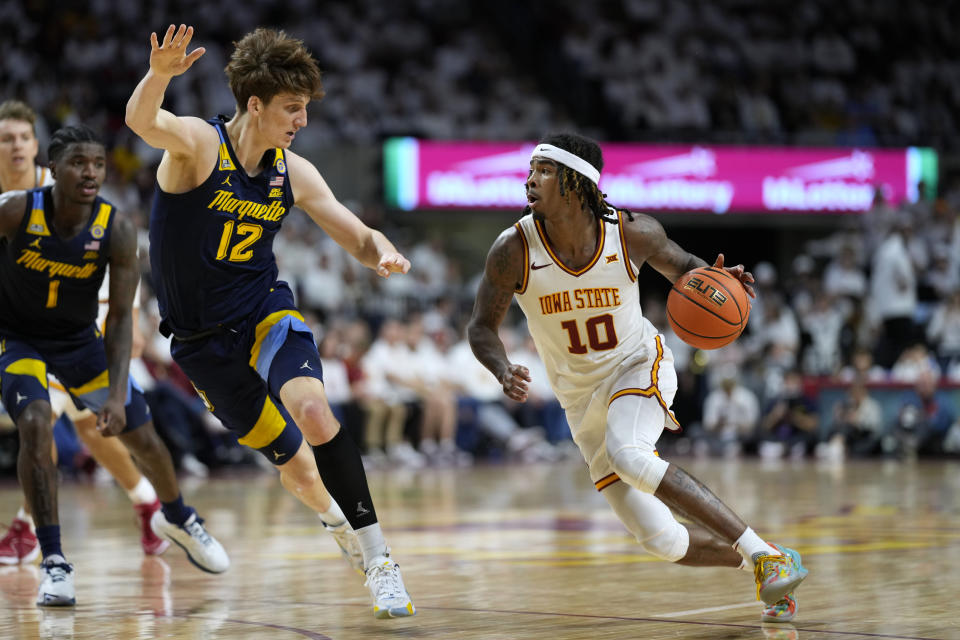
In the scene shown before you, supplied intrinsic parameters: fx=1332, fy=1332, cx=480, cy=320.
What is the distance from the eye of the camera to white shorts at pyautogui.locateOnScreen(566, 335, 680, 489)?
199 inches

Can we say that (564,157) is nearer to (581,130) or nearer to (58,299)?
(58,299)

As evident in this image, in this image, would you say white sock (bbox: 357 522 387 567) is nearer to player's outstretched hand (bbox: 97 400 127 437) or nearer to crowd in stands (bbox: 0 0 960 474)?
player's outstretched hand (bbox: 97 400 127 437)

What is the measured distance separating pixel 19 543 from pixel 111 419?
1704 millimetres

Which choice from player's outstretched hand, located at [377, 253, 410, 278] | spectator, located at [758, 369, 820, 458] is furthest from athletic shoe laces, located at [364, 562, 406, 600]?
spectator, located at [758, 369, 820, 458]

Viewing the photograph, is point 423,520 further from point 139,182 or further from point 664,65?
point 664,65

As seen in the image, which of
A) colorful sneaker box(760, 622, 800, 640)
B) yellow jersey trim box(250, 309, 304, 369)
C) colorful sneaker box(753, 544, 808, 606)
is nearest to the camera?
colorful sneaker box(760, 622, 800, 640)

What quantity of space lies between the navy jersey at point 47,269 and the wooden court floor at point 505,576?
1.18 metres

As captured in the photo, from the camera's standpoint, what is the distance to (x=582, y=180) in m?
5.22

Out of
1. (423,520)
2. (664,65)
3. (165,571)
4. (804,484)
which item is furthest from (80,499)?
(664,65)

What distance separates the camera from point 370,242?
5.30 m

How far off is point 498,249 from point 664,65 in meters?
18.8

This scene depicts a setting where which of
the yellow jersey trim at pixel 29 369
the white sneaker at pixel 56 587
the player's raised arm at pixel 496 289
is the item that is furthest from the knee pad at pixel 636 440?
the yellow jersey trim at pixel 29 369

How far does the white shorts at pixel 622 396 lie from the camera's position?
16.5 ft

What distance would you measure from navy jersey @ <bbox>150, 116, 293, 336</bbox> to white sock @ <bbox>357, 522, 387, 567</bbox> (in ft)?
3.29
